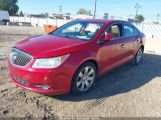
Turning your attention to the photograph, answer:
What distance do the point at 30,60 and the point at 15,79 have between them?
70cm

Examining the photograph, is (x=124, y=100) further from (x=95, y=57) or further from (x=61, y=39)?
(x=61, y=39)

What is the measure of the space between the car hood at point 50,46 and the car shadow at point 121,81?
3.45 ft

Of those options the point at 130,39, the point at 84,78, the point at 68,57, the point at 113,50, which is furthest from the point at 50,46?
the point at 130,39

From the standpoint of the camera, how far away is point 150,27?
2825 centimetres

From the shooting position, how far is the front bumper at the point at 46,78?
4.30m

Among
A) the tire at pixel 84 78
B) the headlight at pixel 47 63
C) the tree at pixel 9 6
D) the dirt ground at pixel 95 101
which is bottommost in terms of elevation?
the dirt ground at pixel 95 101

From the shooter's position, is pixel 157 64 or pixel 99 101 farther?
pixel 157 64

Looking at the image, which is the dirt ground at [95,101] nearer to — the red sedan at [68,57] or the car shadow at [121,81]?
the car shadow at [121,81]

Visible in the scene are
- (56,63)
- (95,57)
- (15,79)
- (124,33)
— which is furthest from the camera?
(124,33)

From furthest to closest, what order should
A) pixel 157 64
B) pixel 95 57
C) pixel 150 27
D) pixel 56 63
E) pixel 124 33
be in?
1. pixel 150 27
2. pixel 157 64
3. pixel 124 33
4. pixel 95 57
5. pixel 56 63

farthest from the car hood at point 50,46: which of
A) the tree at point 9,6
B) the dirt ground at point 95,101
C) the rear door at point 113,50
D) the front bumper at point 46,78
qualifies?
the tree at point 9,6

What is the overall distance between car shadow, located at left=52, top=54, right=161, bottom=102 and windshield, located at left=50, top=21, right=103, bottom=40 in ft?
4.25

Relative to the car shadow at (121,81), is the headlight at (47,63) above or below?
above

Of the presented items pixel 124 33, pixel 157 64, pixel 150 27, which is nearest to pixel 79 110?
pixel 124 33
